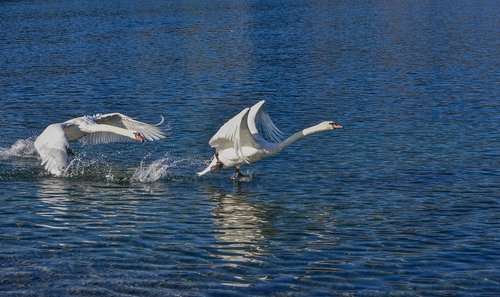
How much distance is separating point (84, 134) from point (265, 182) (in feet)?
16.1

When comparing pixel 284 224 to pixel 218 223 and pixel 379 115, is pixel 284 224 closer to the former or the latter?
pixel 218 223

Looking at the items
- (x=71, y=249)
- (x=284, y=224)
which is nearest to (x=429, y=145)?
(x=284, y=224)

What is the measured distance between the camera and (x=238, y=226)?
60.4 ft

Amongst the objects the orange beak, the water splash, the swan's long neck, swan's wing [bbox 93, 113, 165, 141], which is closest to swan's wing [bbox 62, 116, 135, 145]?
swan's wing [bbox 93, 113, 165, 141]

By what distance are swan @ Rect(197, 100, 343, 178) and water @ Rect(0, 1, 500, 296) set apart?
61 centimetres

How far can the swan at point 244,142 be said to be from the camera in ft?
66.6

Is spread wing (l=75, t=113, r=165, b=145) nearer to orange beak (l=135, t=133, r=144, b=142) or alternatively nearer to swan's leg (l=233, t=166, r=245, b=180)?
orange beak (l=135, t=133, r=144, b=142)

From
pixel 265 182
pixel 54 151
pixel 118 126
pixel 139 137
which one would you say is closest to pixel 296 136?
pixel 265 182

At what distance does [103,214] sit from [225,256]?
3.93m

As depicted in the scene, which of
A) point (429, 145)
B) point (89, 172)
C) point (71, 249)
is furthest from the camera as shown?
point (429, 145)

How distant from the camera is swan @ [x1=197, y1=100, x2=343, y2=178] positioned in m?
20.3

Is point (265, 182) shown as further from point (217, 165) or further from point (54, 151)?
point (54, 151)

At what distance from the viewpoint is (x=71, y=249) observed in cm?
1645

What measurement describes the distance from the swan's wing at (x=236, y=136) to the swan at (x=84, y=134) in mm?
2007
